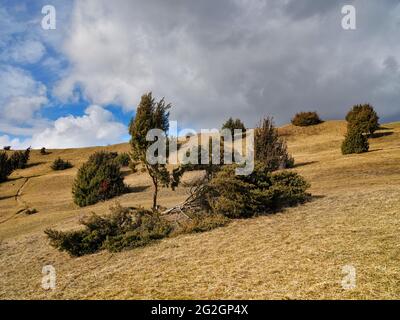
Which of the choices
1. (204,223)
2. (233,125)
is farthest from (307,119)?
(204,223)

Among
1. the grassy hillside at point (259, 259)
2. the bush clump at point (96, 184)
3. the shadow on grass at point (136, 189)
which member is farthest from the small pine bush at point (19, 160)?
the grassy hillside at point (259, 259)

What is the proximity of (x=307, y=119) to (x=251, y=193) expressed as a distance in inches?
2199

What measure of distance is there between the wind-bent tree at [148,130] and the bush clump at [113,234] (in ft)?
9.67

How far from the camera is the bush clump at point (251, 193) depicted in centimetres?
1659

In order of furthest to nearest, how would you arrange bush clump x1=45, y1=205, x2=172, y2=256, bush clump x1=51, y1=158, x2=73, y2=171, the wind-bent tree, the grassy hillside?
1. bush clump x1=51, y1=158, x2=73, y2=171
2. the wind-bent tree
3. bush clump x1=45, y1=205, x2=172, y2=256
4. the grassy hillside

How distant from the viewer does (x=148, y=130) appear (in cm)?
2006

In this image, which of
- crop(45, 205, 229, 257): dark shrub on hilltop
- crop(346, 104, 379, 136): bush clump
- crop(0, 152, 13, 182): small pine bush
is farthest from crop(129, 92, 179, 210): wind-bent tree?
crop(0, 152, 13, 182): small pine bush

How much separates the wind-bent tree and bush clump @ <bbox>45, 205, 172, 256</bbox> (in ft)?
9.67

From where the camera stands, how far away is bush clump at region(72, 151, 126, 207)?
A: 34.8 metres

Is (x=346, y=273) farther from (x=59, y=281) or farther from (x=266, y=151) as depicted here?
(x=266, y=151)

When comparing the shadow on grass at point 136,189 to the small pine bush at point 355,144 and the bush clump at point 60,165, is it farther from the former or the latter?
the bush clump at point 60,165

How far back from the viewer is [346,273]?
8266 millimetres

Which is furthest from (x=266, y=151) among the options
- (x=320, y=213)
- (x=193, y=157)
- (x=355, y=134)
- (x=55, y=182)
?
(x=55, y=182)

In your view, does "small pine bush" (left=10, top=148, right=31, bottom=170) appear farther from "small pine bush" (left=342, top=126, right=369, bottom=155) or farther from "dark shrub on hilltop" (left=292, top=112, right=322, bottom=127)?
"small pine bush" (left=342, top=126, right=369, bottom=155)
